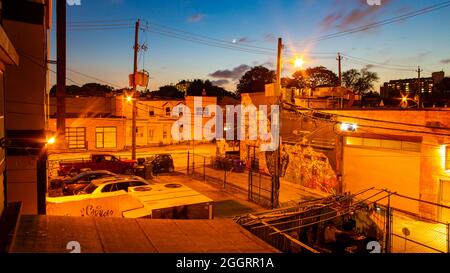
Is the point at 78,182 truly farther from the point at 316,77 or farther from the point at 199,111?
the point at 316,77

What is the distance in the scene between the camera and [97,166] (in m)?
24.3

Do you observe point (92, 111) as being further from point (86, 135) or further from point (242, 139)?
point (242, 139)

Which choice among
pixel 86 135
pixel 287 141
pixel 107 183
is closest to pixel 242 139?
pixel 287 141

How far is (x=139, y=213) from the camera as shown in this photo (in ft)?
36.6

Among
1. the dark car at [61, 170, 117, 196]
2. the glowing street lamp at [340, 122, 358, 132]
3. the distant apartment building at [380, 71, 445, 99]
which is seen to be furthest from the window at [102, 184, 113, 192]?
the distant apartment building at [380, 71, 445, 99]

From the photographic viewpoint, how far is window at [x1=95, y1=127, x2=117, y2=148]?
38.8 metres

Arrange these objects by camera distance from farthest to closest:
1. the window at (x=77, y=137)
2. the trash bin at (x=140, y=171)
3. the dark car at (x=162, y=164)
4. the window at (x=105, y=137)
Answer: the window at (x=105, y=137), the window at (x=77, y=137), the dark car at (x=162, y=164), the trash bin at (x=140, y=171)

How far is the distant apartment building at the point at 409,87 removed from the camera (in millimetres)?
43888

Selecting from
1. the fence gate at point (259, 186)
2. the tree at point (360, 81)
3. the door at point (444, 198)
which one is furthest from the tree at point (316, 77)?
the door at point (444, 198)

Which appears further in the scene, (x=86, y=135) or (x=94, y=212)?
(x=86, y=135)

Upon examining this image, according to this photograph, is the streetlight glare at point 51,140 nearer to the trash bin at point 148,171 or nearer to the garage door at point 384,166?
the trash bin at point 148,171

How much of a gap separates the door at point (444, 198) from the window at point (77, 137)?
32.9 meters

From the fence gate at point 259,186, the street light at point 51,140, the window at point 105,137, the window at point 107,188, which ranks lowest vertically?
the fence gate at point 259,186
